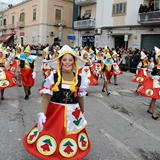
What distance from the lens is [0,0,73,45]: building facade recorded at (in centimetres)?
3566

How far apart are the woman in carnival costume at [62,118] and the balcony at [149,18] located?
61.2 ft

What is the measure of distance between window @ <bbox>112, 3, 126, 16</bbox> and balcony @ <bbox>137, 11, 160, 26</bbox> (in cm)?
279

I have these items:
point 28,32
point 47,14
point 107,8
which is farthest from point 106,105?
point 28,32

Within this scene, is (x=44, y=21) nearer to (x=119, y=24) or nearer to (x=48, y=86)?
(x=119, y=24)

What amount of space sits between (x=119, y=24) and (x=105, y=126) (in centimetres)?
2063

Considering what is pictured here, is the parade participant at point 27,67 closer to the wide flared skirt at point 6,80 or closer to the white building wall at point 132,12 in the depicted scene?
the wide flared skirt at point 6,80

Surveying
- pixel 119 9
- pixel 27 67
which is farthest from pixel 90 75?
pixel 119 9

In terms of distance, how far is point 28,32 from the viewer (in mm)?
39938

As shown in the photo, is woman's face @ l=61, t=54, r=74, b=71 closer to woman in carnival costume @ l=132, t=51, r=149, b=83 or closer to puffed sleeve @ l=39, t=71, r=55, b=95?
puffed sleeve @ l=39, t=71, r=55, b=95

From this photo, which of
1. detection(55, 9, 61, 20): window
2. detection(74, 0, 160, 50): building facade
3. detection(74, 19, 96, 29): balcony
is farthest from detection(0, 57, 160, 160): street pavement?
detection(55, 9, 61, 20): window

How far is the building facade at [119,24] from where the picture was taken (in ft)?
70.2

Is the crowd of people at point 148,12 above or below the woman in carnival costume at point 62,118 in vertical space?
above

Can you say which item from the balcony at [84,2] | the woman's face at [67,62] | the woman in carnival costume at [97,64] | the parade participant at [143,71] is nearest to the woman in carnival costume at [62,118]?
the woman's face at [67,62]

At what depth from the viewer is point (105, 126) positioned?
541cm
